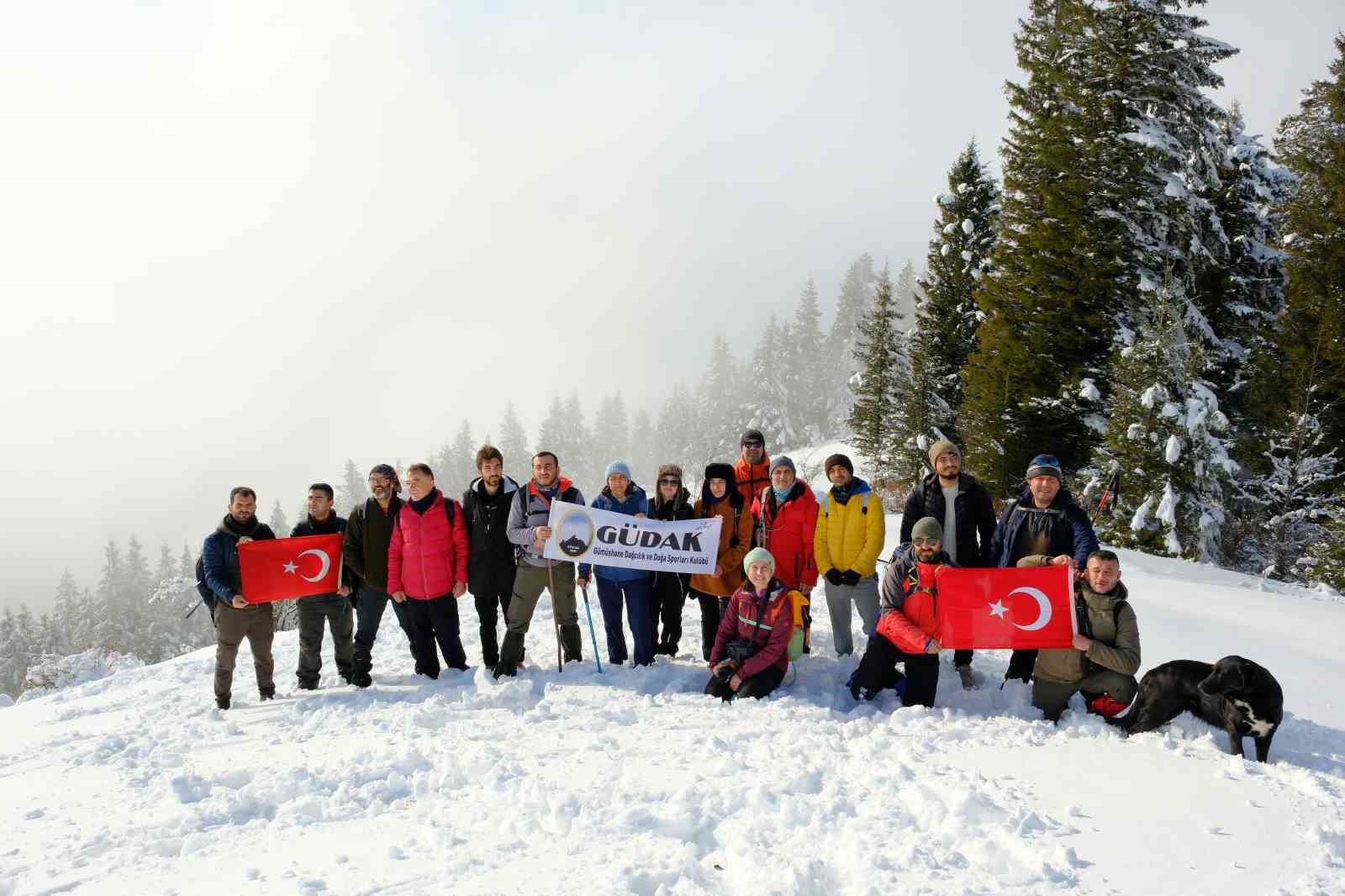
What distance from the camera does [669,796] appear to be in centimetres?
473

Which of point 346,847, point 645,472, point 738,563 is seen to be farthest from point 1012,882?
point 645,472

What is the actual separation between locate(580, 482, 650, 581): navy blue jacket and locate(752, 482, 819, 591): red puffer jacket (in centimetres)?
152

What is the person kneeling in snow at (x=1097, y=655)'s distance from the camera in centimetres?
585

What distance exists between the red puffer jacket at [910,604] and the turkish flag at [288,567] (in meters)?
6.69

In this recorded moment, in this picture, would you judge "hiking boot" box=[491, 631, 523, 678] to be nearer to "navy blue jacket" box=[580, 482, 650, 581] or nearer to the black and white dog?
"navy blue jacket" box=[580, 482, 650, 581]

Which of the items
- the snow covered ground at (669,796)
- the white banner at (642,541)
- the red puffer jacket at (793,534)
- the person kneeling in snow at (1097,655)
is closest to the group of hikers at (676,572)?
the red puffer jacket at (793,534)

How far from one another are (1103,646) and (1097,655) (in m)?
0.10

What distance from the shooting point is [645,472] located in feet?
307

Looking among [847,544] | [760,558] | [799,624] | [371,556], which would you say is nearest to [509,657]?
[371,556]

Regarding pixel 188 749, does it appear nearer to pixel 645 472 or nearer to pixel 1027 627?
pixel 1027 627

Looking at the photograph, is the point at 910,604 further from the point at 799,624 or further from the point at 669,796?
the point at 669,796

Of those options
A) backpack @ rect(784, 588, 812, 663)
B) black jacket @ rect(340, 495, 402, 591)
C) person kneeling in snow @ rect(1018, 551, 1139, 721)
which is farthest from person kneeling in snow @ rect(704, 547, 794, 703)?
black jacket @ rect(340, 495, 402, 591)

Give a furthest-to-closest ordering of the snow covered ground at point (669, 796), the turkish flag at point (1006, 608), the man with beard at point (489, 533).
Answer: the man with beard at point (489, 533)
the turkish flag at point (1006, 608)
the snow covered ground at point (669, 796)

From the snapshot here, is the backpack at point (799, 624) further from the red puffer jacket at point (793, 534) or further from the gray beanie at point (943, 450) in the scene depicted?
the gray beanie at point (943, 450)
